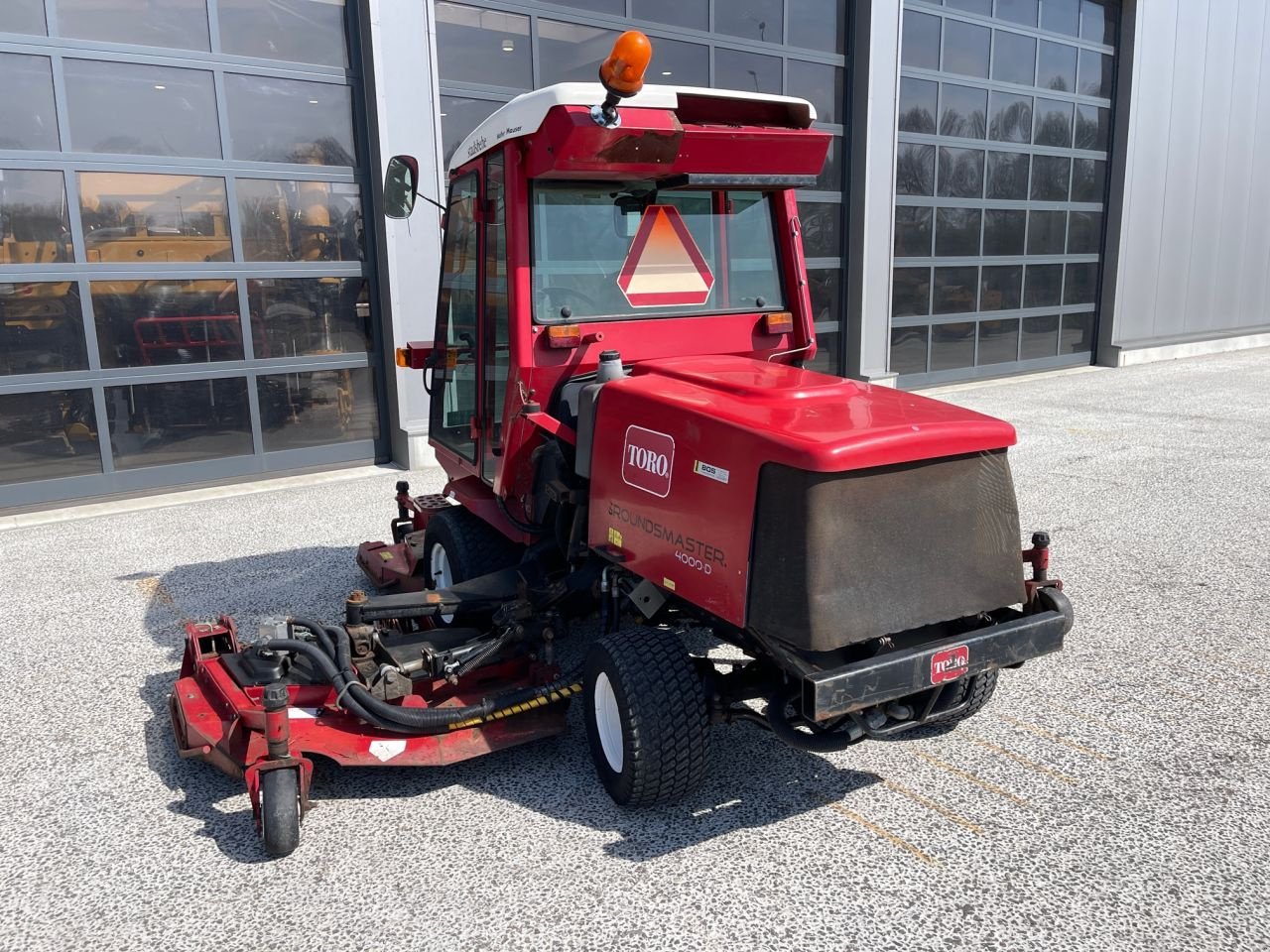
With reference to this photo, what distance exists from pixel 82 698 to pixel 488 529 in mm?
1954

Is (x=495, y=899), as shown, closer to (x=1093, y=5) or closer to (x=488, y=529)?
(x=488, y=529)

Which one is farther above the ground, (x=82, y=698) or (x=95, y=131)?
(x=95, y=131)

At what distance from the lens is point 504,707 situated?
3.54 m

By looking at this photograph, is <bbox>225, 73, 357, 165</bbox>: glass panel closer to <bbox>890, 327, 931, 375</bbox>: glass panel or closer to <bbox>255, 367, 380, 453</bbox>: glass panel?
<bbox>255, 367, 380, 453</bbox>: glass panel

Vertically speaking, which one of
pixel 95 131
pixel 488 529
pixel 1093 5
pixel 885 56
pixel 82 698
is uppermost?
pixel 1093 5

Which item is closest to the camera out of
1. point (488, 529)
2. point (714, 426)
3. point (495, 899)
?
point (495, 899)

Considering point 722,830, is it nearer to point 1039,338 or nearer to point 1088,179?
point 1039,338

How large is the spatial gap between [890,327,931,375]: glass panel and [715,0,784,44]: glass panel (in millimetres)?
3897

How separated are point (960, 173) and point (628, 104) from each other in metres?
10.5

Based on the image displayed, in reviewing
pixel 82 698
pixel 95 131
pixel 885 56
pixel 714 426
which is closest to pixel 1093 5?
pixel 885 56

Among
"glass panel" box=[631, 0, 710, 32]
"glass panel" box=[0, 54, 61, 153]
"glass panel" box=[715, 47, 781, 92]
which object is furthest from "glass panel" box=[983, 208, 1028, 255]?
"glass panel" box=[0, 54, 61, 153]

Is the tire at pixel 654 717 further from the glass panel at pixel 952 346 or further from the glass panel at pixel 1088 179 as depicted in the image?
the glass panel at pixel 1088 179

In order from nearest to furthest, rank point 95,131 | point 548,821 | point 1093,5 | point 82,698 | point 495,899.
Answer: point 495,899, point 548,821, point 82,698, point 95,131, point 1093,5

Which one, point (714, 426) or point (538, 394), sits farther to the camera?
point (538, 394)
